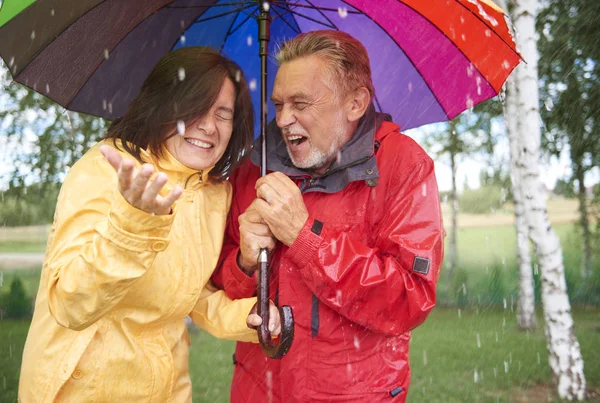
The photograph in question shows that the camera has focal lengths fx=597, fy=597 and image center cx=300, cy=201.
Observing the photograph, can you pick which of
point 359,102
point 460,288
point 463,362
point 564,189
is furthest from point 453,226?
point 359,102

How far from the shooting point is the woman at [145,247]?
2.01 metres

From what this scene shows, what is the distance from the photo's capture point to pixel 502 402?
7.34m

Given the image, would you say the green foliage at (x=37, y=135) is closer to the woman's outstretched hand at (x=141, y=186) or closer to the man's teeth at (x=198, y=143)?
the man's teeth at (x=198, y=143)

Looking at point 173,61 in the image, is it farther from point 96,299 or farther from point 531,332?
point 531,332

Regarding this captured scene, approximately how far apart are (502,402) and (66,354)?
6.27 meters

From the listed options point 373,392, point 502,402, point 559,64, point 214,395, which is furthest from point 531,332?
point 373,392

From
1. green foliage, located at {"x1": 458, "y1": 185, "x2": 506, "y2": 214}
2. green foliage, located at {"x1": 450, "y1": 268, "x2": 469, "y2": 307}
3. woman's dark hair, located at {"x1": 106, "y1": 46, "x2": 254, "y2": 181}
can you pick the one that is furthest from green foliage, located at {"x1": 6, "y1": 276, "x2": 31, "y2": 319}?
green foliage, located at {"x1": 458, "y1": 185, "x2": 506, "y2": 214}

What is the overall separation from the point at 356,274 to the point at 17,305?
12.9 metres

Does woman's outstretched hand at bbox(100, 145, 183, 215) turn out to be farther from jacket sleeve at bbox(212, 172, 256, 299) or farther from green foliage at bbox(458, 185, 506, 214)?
green foliage at bbox(458, 185, 506, 214)

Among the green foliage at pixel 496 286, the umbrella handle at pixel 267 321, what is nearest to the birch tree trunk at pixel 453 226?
the green foliage at pixel 496 286

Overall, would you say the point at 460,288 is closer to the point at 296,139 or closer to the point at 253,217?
the point at 296,139

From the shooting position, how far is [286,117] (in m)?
3.07

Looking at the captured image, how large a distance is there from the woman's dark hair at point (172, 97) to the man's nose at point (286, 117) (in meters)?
0.23

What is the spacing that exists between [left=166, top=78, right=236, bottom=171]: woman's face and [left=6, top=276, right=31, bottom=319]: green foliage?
12.2 m
